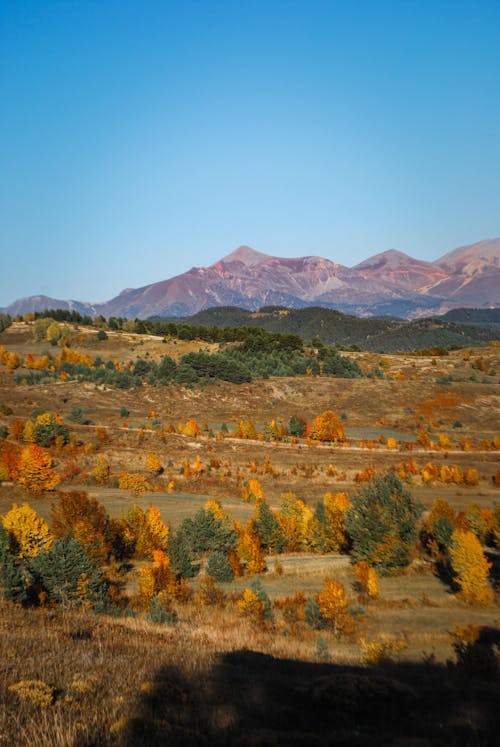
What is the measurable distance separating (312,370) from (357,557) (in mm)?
108772

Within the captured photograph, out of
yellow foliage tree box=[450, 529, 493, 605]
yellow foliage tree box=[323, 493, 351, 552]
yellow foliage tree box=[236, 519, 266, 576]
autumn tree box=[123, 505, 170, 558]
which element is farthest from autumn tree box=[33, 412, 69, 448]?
yellow foliage tree box=[450, 529, 493, 605]

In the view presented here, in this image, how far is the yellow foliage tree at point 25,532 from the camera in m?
30.2

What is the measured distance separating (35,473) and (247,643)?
4097 centimetres

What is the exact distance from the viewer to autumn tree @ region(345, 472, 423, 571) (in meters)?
36.3

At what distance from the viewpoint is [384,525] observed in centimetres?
3669

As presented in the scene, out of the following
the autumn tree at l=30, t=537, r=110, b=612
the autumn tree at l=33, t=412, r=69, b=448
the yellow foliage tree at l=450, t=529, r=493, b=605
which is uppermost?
the autumn tree at l=30, t=537, r=110, b=612

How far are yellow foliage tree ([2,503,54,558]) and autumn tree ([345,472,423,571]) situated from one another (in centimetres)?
2311

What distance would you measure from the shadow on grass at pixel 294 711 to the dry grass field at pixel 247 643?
4 cm

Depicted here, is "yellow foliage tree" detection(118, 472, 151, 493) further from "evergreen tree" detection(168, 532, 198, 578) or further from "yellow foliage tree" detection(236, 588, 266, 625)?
"yellow foliage tree" detection(236, 588, 266, 625)

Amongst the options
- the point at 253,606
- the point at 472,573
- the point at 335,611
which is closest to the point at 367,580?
the point at 472,573

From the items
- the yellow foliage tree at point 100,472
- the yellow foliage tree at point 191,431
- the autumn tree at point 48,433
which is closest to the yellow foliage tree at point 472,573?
the yellow foliage tree at point 100,472

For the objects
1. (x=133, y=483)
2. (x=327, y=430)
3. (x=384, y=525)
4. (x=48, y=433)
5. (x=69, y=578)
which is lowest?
(x=327, y=430)

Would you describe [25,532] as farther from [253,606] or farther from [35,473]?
[35,473]

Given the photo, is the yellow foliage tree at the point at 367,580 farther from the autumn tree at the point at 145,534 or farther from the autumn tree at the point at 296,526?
the autumn tree at the point at 145,534
